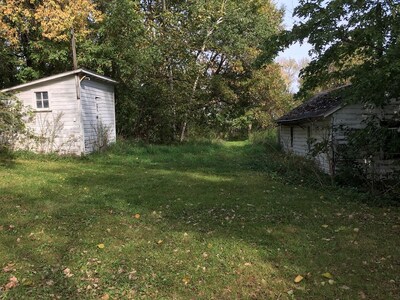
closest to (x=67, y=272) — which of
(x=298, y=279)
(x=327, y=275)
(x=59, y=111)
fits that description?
(x=298, y=279)

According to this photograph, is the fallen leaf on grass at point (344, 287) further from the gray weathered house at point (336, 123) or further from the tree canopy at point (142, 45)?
the tree canopy at point (142, 45)

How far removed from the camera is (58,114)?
593 inches

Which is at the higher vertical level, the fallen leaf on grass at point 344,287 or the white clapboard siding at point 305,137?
the white clapboard siding at point 305,137

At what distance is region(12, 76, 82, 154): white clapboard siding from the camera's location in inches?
587

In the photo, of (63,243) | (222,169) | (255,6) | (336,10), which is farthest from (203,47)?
(63,243)

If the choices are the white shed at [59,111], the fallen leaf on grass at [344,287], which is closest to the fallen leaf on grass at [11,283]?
the fallen leaf on grass at [344,287]

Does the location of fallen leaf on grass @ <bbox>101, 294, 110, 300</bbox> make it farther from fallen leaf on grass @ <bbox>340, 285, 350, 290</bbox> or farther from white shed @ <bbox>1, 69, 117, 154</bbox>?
white shed @ <bbox>1, 69, 117, 154</bbox>

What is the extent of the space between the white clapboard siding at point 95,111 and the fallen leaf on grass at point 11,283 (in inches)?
452

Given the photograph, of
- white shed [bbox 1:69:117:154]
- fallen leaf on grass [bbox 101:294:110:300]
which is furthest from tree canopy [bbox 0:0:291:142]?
fallen leaf on grass [bbox 101:294:110:300]

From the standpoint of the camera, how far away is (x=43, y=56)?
19953mm

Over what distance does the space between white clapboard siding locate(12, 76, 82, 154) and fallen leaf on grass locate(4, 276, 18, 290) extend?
11331 mm

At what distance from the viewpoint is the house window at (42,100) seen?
15.2m

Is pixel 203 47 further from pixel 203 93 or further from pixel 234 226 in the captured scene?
pixel 234 226

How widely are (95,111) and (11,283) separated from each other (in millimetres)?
13040
